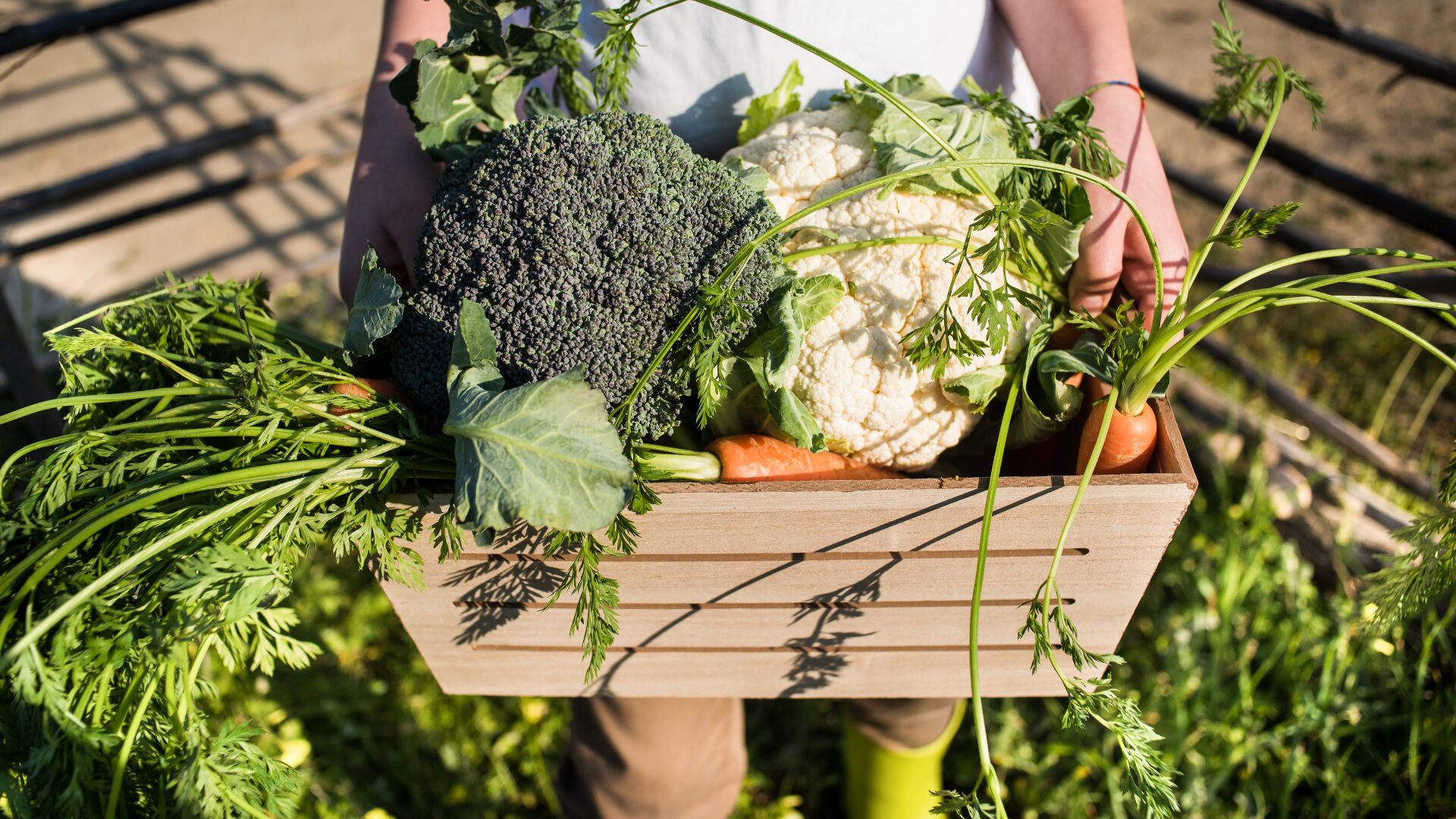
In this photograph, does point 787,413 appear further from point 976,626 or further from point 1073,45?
point 1073,45

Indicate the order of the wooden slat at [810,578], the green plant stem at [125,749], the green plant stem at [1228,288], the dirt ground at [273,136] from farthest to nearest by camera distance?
the dirt ground at [273,136]
the wooden slat at [810,578]
the green plant stem at [1228,288]
the green plant stem at [125,749]

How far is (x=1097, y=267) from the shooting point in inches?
40.3

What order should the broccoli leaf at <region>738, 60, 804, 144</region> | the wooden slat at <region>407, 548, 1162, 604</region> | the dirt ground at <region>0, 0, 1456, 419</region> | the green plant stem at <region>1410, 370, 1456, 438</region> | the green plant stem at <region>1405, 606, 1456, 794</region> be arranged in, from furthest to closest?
the dirt ground at <region>0, 0, 1456, 419</region>, the green plant stem at <region>1410, 370, 1456, 438</region>, the green plant stem at <region>1405, 606, 1456, 794</region>, the broccoli leaf at <region>738, 60, 804, 144</region>, the wooden slat at <region>407, 548, 1162, 604</region>

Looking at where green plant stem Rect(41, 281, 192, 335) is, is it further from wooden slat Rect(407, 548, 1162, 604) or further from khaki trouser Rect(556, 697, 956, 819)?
khaki trouser Rect(556, 697, 956, 819)

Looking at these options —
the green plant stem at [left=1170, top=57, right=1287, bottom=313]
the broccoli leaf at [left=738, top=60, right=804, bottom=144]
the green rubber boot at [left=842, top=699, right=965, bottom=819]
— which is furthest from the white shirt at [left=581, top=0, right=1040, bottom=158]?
the green rubber boot at [left=842, top=699, right=965, bottom=819]

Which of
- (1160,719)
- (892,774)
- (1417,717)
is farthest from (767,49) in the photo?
(1417,717)

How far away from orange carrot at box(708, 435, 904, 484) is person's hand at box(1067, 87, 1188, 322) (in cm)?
34

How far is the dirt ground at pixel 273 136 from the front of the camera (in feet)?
9.75

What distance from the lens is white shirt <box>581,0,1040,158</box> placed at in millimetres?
1144

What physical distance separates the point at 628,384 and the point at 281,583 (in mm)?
387

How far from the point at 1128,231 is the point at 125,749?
3.71ft

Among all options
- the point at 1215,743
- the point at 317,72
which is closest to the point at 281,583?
the point at 1215,743

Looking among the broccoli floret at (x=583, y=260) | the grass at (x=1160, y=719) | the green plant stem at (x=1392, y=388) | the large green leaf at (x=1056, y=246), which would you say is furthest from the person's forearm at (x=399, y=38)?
the green plant stem at (x=1392, y=388)

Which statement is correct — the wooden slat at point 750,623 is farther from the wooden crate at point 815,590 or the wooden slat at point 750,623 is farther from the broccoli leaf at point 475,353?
the broccoli leaf at point 475,353
